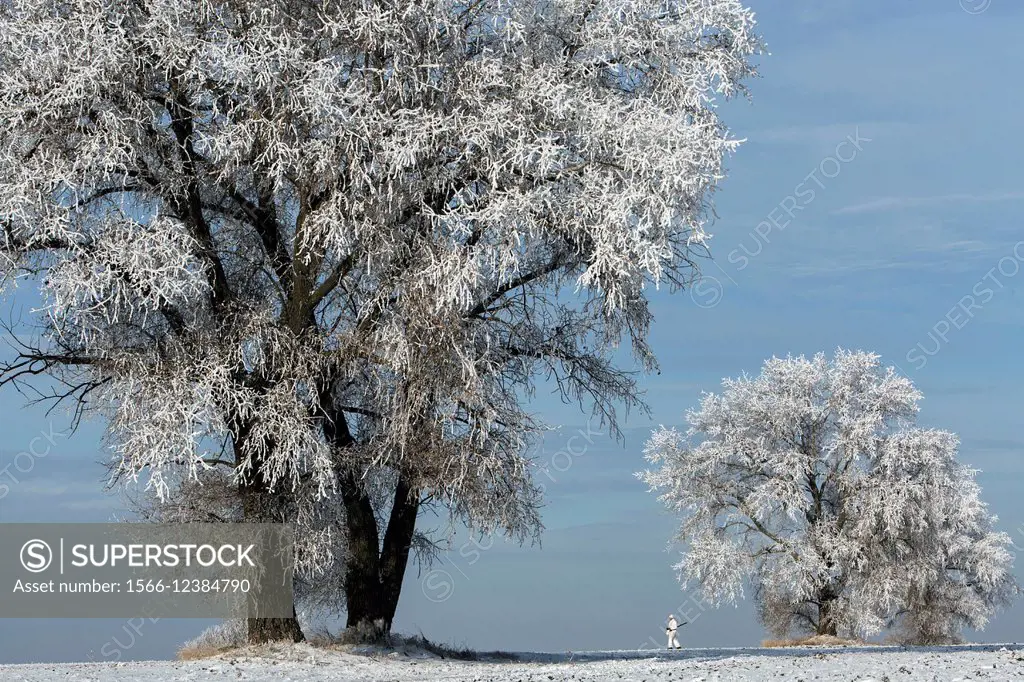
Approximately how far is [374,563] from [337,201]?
6.05 meters

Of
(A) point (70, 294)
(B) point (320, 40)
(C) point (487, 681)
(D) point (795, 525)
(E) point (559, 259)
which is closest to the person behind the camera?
(C) point (487, 681)

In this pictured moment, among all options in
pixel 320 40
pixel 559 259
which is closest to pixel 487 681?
pixel 559 259

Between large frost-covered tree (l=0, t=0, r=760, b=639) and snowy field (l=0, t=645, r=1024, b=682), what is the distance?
144 cm

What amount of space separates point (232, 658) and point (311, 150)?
7316mm

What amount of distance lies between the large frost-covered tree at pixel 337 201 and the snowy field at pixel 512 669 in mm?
1444

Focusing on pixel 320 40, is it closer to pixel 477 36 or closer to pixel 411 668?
pixel 477 36

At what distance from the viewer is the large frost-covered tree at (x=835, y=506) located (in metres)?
27.1

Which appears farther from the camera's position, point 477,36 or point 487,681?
point 477,36

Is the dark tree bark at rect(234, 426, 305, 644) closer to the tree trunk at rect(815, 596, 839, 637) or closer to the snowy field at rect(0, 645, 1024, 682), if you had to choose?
the snowy field at rect(0, 645, 1024, 682)

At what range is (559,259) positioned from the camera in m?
16.1

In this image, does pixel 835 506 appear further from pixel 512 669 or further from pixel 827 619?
pixel 512 669

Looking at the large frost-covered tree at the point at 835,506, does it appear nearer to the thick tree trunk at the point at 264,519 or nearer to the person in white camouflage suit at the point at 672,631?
the person in white camouflage suit at the point at 672,631

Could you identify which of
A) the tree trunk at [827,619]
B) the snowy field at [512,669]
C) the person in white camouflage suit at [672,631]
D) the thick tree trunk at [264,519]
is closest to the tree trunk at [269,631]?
the thick tree trunk at [264,519]

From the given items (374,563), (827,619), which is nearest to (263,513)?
(374,563)
